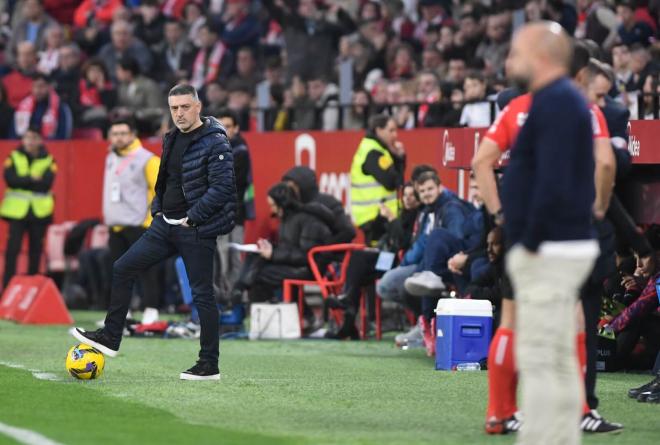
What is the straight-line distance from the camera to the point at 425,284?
14.9 m

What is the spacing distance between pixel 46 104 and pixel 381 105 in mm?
5560

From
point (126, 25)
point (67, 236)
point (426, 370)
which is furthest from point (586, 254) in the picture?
point (126, 25)

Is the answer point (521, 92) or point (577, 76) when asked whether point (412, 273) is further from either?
point (577, 76)

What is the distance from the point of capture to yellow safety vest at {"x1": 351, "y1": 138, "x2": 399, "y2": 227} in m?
17.8

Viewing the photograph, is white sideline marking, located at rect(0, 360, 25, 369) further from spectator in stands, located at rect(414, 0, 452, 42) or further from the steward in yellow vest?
spectator in stands, located at rect(414, 0, 452, 42)

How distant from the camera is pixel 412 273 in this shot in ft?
52.3

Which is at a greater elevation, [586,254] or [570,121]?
[570,121]

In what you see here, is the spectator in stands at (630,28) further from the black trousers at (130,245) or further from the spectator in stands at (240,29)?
the spectator in stands at (240,29)

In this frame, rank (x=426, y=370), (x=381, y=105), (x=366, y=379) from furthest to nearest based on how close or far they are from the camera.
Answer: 1. (x=381, y=105)
2. (x=426, y=370)
3. (x=366, y=379)

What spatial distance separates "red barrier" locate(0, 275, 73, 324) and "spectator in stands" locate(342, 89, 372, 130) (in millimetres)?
4142

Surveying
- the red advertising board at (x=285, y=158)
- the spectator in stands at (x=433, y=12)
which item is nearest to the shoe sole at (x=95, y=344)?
the red advertising board at (x=285, y=158)

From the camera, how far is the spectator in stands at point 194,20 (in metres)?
25.4

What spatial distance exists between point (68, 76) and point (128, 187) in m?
7.67

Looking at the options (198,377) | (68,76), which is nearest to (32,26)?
(68,76)
